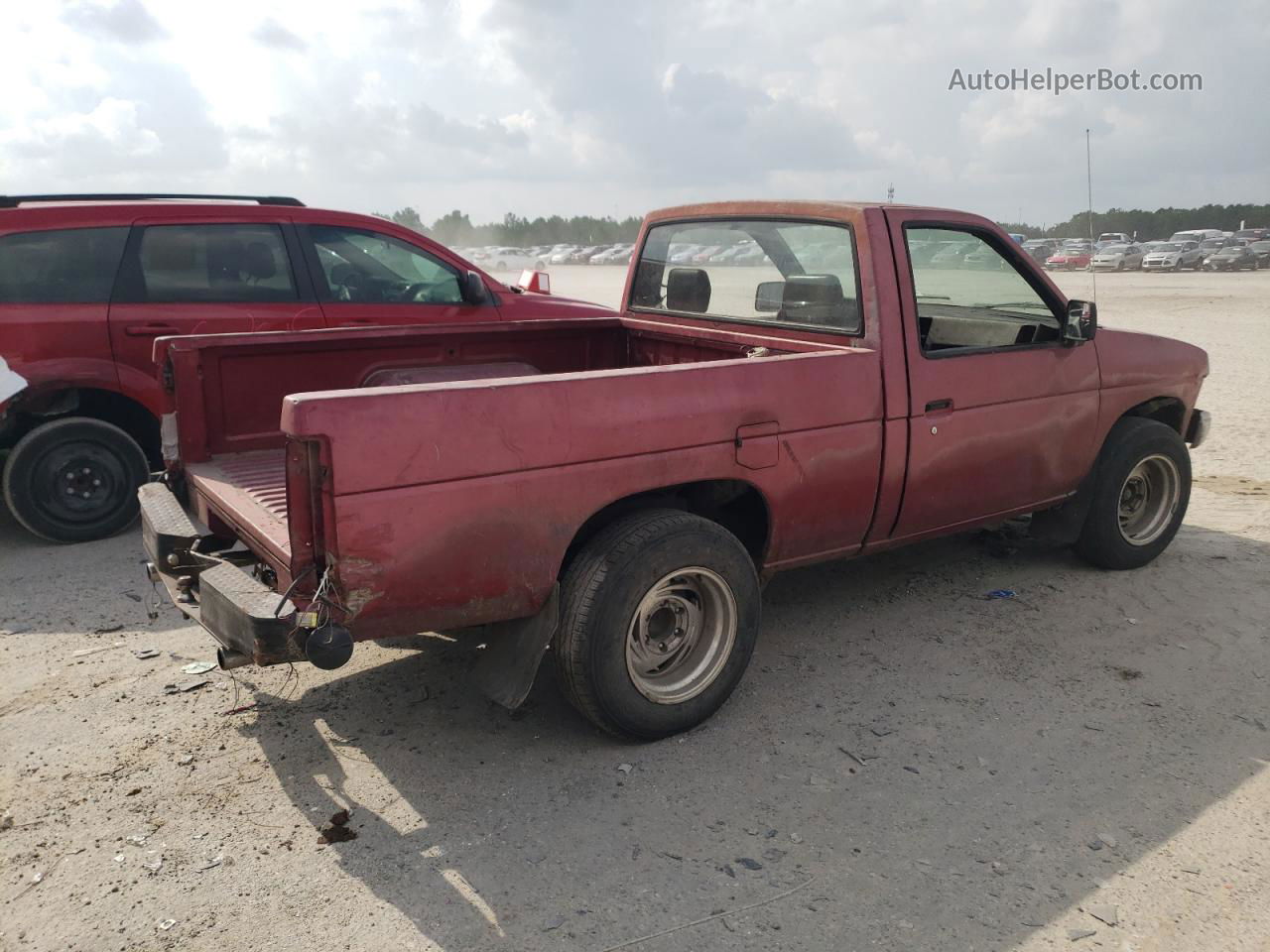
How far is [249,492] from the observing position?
3676 millimetres

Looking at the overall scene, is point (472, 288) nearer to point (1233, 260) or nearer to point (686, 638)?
point (686, 638)

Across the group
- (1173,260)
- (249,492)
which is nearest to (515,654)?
(249,492)

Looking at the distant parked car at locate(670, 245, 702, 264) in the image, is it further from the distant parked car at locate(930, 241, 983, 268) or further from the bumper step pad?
the bumper step pad

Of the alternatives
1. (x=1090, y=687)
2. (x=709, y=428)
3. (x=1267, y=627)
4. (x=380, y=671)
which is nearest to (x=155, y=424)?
(x=380, y=671)

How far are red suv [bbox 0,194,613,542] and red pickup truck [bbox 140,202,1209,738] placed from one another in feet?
6.09

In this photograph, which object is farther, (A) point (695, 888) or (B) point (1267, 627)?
(B) point (1267, 627)

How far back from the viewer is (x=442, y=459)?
284 centimetres

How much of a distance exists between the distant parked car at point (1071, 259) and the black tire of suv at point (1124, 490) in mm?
30714

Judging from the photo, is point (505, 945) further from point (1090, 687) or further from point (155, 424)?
point (155, 424)

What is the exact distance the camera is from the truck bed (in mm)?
3217

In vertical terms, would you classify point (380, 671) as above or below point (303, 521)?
below

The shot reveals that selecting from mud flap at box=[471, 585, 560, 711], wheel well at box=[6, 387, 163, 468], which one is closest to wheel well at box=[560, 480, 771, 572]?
mud flap at box=[471, 585, 560, 711]

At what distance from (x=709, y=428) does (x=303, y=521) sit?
53.5 inches

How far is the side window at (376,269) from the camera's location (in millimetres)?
6398
